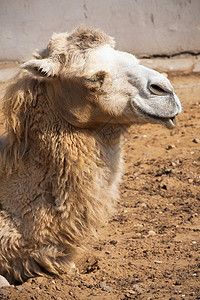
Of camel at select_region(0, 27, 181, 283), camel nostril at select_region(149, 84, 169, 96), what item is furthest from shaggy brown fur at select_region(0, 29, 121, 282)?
camel nostril at select_region(149, 84, 169, 96)

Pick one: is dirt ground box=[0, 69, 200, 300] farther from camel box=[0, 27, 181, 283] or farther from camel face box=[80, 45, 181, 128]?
camel face box=[80, 45, 181, 128]

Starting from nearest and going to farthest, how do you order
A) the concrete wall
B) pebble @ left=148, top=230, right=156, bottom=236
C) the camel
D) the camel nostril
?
the camel nostril, the camel, pebble @ left=148, top=230, right=156, bottom=236, the concrete wall

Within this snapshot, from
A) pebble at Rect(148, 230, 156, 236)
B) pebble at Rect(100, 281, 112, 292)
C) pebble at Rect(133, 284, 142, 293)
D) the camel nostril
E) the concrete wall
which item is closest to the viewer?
the camel nostril

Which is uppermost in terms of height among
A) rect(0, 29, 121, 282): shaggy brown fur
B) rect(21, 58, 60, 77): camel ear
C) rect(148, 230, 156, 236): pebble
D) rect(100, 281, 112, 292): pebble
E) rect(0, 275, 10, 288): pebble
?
rect(21, 58, 60, 77): camel ear

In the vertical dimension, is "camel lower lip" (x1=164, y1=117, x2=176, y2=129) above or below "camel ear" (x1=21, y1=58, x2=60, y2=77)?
below

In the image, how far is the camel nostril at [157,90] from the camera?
3388mm

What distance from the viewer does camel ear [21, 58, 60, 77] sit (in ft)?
11.8

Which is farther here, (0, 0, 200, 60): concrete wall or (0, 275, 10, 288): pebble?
(0, 0, 200, 60): concrete wall

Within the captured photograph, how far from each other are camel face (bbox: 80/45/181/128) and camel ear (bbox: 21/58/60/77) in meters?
0.24

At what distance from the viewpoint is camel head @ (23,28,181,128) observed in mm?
3412

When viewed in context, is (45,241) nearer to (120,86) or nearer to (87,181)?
(87,181)

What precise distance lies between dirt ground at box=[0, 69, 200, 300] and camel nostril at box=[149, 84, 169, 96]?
20.4 inches

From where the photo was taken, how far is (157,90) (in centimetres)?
340

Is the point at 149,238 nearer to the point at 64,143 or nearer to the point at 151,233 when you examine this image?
the point at 151,233
